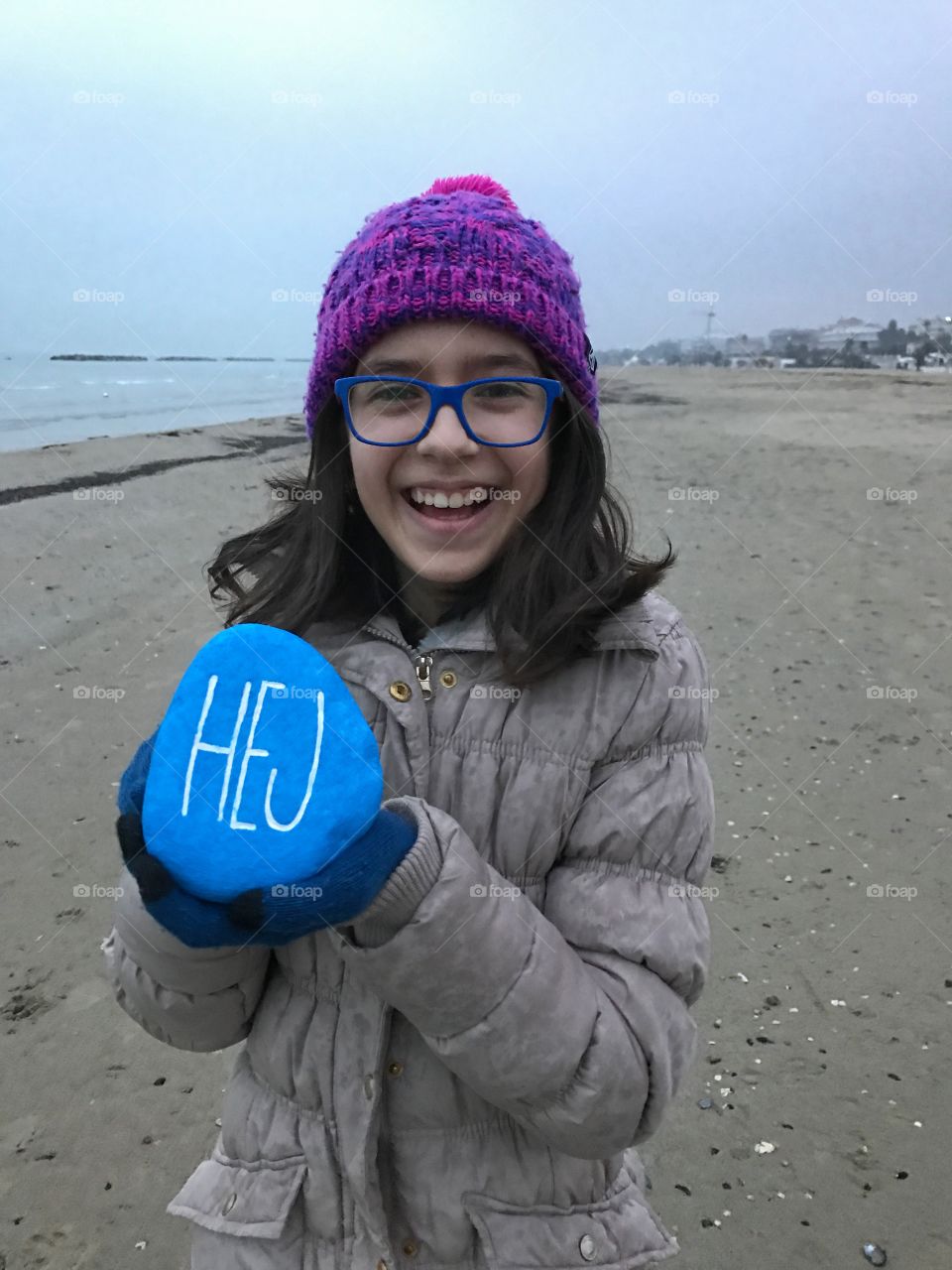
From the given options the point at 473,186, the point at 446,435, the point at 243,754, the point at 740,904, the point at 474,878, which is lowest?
the point at 740,904

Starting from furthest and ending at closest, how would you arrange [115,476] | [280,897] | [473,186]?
[115,476] < [473,186] < [280,897]

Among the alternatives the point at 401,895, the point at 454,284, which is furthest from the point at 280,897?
the point at 454,284

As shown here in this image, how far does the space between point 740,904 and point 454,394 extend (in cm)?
288

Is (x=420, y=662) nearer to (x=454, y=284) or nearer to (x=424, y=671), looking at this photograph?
(x=424, y=671)

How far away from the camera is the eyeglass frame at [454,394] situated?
1549 millimetres

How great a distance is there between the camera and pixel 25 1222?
2.54 metres

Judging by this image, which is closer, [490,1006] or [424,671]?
[490,1006]

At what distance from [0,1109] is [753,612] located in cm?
577

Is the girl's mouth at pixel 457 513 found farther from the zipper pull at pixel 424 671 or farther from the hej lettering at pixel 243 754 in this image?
the hej lettering at pixel 243 754

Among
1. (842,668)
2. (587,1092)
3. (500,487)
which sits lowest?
(842,668)

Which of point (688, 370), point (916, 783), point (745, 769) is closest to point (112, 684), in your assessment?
point (745, 769)

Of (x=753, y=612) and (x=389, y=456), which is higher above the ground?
(x=389, y=456)

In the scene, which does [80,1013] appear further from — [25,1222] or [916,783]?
[916,783]

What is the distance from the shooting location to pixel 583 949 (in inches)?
57.4
